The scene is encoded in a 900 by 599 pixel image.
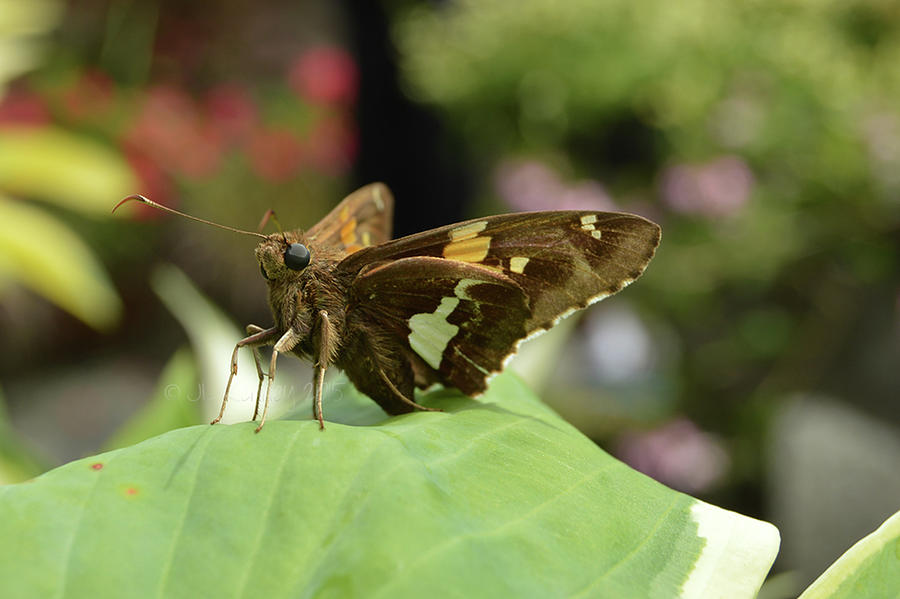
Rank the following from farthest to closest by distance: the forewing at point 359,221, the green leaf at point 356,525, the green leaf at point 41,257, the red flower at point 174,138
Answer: the red flower at point 174,138 < the green leaf at point 41,257 < the forewing at point 359,221 < the green leaf at point 356,525

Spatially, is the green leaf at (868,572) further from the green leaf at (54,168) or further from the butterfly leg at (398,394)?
the green leaf at (54,168)

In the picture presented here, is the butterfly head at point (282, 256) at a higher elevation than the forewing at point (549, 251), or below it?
below

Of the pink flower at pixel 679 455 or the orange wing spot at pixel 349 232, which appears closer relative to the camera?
the orange wing spot at pixel 349 232

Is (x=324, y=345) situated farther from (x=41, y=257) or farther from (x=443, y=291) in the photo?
(x=41, y=257)

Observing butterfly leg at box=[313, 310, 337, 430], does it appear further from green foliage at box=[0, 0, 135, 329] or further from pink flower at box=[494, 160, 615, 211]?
pink flower at box=[494, 160, 615, 211]

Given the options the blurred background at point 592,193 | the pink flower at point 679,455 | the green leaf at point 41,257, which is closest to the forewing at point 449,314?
the blurred background at point 592,193

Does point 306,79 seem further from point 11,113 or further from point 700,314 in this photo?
point 700,314

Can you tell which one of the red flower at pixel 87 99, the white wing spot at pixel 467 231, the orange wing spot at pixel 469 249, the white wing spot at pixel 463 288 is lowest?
the red flower at pixel 87 99
